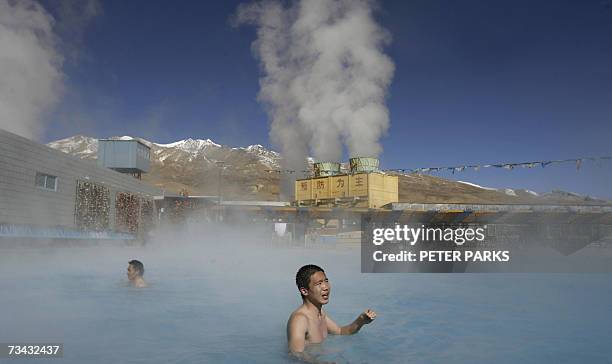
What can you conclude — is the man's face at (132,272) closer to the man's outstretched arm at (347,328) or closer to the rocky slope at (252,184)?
the man's outstretched arm at (347,328)

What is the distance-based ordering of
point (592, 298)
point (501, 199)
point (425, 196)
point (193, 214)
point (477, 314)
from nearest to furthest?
1. point (477, 314)
2. point (592, 298)
3. point (193, 214)
4. point (425, 196)
5. point (501, 199)

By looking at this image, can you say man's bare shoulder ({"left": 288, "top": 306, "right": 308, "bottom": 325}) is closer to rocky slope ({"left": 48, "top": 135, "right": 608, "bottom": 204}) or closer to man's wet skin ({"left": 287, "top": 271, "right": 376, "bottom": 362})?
man's wet skin ({"left": 287, "top": 271, "right": 376, "bottom": 362})

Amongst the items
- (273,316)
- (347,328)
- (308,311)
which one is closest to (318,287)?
(308,311)

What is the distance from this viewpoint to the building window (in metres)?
19.1

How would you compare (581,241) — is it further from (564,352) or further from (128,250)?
(128,250)

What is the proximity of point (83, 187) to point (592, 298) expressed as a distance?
70.5 ft

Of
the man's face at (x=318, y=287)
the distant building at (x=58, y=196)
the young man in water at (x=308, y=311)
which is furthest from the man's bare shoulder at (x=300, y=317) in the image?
the distant building at (x=58, y=196)

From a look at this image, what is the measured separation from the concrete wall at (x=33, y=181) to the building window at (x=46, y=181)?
0.17m

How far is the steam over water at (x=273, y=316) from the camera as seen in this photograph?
498 centimetres

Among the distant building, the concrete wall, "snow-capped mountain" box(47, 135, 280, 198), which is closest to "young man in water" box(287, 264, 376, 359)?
the distant building

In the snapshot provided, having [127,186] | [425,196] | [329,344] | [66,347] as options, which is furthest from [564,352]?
[425,196]

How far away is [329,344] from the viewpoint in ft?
14.6

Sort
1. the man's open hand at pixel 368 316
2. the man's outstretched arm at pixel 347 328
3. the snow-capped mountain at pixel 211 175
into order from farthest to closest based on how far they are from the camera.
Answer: the snow-capped mountain at pixel 211 175
the man's outstretched arm at pixel 347 328
the man's open hand at pixel 368 316

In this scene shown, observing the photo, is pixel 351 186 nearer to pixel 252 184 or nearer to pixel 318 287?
pixel 318 287
